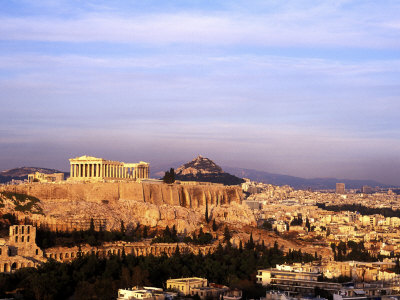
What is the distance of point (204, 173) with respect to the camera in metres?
152

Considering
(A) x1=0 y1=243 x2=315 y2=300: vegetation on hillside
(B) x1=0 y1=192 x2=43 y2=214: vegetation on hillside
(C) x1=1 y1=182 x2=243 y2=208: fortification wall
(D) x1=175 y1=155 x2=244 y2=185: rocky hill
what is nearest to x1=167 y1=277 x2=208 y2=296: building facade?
(A) x1=0 y1=243 x2=315 y2=300: vegetation on hillside

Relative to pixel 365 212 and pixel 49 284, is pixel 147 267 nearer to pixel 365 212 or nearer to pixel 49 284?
pixel 49 284

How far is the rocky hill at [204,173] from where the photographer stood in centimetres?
14438

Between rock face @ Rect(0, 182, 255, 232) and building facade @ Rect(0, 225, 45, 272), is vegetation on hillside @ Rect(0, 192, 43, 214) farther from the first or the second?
building facade @ Rect(0, 225, 45, 272)

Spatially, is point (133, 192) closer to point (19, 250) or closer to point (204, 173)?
point (19, 250)

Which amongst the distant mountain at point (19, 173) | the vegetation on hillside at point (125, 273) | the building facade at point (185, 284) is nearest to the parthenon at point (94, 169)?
the vegetation on hillside at point (125, 273)

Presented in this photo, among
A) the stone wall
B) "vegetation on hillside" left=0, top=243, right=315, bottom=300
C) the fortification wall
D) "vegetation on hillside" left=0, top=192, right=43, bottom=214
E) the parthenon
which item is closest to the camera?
"vegetation on hillside" left=0, top=243, right=315, bottom=300

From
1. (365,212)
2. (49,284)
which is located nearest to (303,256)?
(49,284)

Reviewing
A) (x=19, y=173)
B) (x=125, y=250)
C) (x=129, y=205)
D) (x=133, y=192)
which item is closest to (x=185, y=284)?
(x=125, y=250)

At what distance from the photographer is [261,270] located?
54.9 metres

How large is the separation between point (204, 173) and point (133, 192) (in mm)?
79246

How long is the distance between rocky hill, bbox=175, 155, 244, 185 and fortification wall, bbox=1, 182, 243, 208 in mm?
53978

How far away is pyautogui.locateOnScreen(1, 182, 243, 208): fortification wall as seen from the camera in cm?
6700

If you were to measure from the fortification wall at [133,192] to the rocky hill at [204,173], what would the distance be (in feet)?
177
